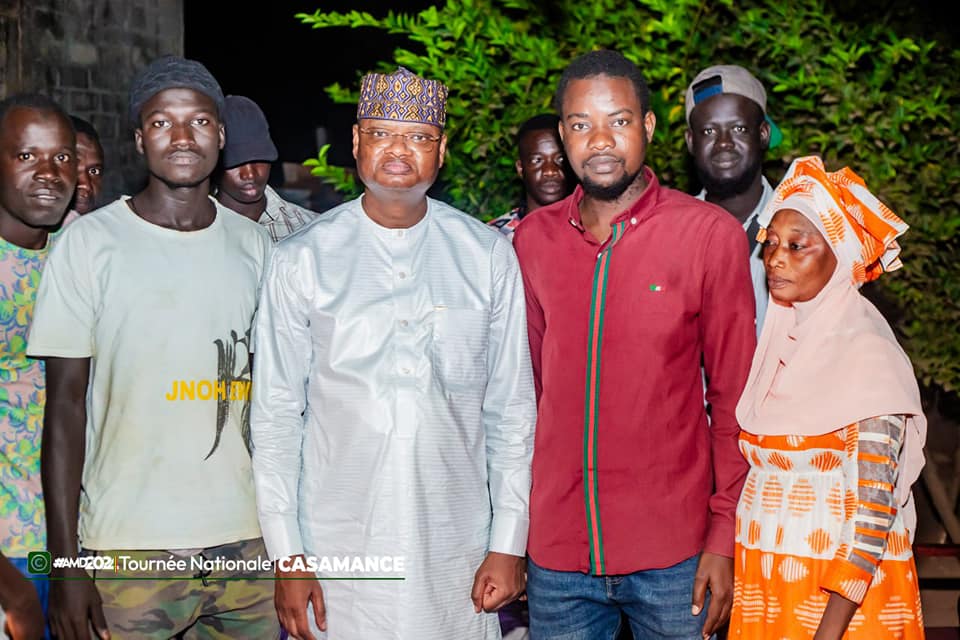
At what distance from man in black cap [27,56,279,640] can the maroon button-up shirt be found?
0.93 m

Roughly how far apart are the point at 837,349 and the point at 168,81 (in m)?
2.13

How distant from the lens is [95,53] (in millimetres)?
7527

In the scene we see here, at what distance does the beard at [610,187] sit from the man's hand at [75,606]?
5.98ft

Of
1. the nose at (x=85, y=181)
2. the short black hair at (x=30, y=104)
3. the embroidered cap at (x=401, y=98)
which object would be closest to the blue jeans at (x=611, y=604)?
the embroidered cap at (x=401, y=98)

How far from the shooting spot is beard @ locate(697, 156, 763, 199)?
3.80 m

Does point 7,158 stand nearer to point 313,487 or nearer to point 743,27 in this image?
point 313,487

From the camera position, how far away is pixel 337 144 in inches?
317

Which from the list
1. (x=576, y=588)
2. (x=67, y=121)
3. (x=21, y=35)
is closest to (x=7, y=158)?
(x=67, y=121)

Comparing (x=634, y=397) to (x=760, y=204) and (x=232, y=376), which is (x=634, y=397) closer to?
(x=232, y=376)

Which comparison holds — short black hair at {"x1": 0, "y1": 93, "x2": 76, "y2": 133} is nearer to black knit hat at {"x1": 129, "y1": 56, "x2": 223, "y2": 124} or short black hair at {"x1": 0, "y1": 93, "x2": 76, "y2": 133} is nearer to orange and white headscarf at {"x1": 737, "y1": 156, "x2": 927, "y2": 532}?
black knit hat at {"x1": 129, "y1": 56, "x2": 223, "y2": 124}

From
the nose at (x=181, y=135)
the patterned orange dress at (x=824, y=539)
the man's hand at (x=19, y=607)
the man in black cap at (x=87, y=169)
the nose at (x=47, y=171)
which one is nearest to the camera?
the man's hand at (x=19, y=607)

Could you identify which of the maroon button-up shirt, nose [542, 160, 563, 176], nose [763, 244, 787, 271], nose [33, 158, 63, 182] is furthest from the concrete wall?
nose [763, 244, 787, 271]

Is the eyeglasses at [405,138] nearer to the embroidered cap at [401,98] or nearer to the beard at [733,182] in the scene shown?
the embroidered cap at [401,98]

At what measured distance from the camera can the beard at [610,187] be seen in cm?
301
